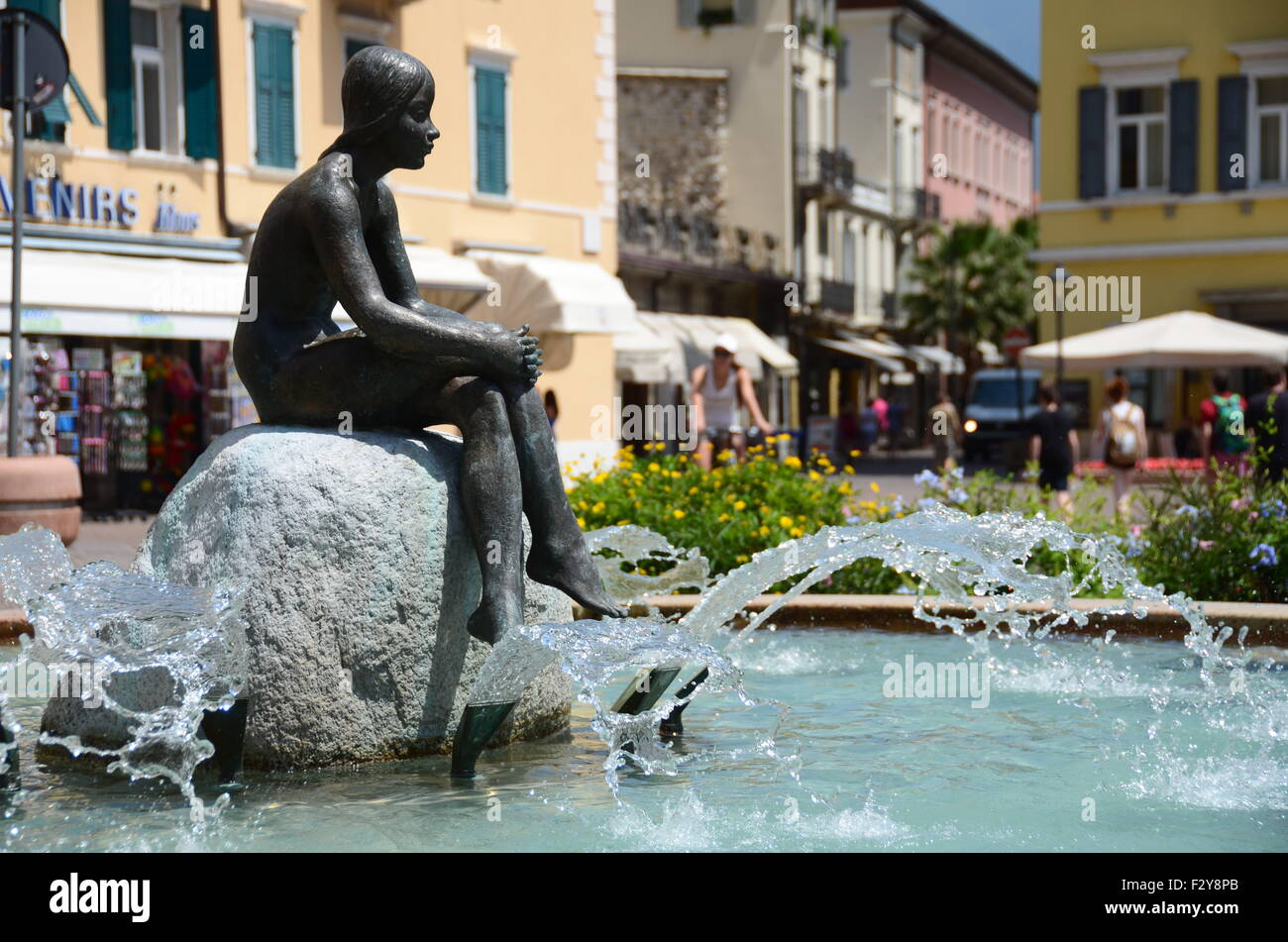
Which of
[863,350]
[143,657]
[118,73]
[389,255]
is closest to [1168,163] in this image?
[118,73]

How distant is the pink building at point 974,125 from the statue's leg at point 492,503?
51.9 metres

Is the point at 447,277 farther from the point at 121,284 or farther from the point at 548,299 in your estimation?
the point at 121,284

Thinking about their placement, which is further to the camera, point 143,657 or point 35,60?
point 35,60

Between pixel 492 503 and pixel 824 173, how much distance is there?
144 ft

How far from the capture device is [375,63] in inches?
203

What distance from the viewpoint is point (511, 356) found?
199 inches

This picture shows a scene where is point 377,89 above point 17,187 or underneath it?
underneath

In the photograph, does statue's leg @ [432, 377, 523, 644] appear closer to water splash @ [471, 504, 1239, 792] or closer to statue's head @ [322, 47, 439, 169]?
water splash @ [471, 504, 1239, 792]

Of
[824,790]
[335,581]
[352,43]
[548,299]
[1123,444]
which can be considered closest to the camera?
[824,790]

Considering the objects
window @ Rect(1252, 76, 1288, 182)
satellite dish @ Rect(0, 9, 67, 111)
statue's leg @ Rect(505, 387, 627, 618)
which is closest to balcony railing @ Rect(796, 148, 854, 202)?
window @ Rect(1252, 76, 1288, 182)

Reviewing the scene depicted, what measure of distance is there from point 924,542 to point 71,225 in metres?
15.6

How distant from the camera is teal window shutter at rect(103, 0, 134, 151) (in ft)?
67.0
